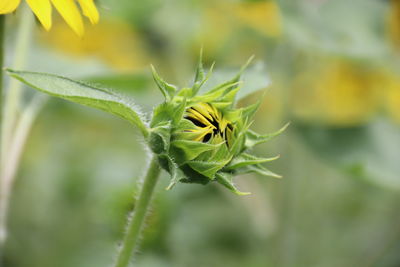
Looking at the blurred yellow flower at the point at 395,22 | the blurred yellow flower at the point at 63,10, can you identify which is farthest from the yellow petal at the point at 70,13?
the blurred yellow flower at the point at 395,22

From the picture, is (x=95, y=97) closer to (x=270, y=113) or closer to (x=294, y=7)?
(x=294, y=7)

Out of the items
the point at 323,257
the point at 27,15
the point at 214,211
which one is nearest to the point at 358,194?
the point at 323,257

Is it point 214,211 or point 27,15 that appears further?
point 214,211

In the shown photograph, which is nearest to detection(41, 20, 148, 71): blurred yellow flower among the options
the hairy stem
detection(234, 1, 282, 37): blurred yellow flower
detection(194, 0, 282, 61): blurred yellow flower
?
detection(194, 0, 282, 61): blurred yellow flower

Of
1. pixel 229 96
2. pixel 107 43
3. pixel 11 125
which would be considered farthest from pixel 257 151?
pixel 229 96

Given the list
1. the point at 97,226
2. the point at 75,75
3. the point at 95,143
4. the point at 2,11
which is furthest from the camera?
the point at 95,143

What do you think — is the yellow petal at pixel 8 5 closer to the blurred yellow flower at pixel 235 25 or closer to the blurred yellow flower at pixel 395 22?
the blurred yellow flower at pixel 235 25

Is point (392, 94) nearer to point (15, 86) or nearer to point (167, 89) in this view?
point (15, 86)

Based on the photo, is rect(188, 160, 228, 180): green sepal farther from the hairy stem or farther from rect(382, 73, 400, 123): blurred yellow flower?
rect(382, 73, 400, 123): blurred yellow flower
